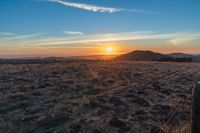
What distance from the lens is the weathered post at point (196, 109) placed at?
3.94 metres

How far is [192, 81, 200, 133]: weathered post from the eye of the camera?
394 cm

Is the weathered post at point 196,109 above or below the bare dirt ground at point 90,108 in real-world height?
above

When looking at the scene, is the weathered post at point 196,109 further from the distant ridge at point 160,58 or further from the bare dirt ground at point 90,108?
the distant ridge at point 160,58

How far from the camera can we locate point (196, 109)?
158 inches

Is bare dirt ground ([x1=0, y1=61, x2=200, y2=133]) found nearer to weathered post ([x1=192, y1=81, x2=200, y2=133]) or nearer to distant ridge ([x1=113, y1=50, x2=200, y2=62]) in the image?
weathered post ([x1=192, y1=81, x2=200, y2=133])

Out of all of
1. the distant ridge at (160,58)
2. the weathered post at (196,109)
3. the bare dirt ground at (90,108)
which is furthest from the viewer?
the distant ridge at (160,58)

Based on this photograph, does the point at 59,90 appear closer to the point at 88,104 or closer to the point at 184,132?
the point at 88,104

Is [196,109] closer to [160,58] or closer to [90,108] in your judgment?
[90,108]

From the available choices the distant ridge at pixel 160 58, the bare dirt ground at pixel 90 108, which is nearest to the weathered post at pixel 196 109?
the bare dirt ground at pixel 90 108

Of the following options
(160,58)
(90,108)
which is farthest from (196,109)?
(160,58)

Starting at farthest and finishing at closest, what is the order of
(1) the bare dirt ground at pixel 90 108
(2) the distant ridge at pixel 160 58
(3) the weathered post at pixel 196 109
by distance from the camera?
(2) the distant ridge at pixel 160 58
(1) the bare dirt ground at pixel 90 108
(3) the weathered post at pixel 196 109

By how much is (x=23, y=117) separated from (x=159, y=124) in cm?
486

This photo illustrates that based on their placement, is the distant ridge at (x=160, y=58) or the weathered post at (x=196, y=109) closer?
the weathered post at (x=196, y=109)

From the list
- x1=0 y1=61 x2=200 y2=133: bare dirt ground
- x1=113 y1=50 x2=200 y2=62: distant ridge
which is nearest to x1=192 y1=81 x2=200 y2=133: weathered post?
x1=0 y1=61 x2=200 y2=133: bare dirt ground
